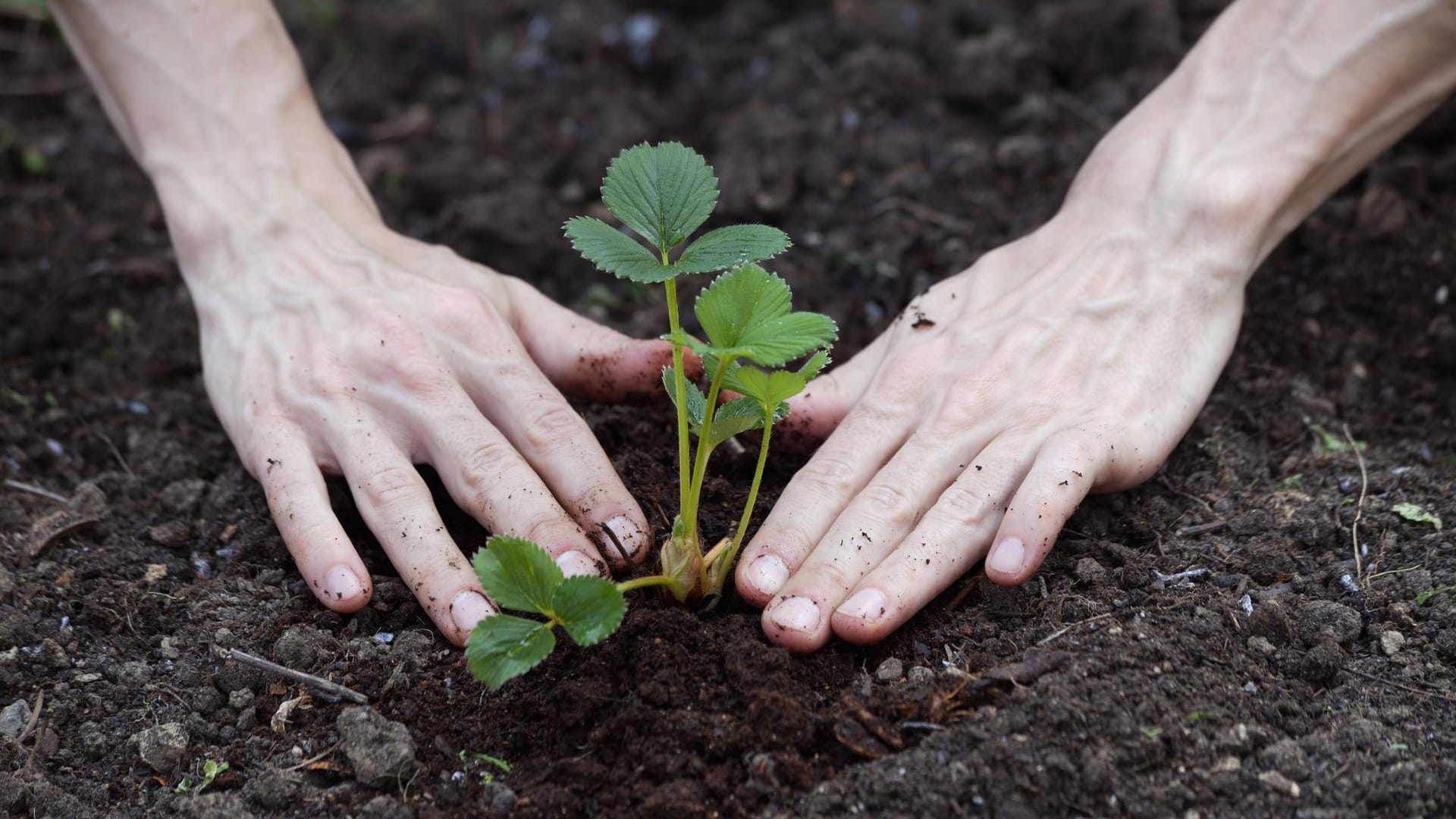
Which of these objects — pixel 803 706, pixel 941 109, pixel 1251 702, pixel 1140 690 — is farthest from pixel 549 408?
pixel 941 109

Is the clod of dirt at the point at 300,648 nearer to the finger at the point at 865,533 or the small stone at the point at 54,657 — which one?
the small stone at the point at 54,657

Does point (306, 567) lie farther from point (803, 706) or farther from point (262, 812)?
point (803, 706)

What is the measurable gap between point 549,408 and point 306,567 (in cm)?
46

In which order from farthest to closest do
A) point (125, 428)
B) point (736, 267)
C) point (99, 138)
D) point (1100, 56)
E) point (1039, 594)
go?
point (99, 138) → point (1100, 56) → point (125, 428) → point (1039, 594) → point (736, 267)

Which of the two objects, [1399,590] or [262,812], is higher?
[1399,590]

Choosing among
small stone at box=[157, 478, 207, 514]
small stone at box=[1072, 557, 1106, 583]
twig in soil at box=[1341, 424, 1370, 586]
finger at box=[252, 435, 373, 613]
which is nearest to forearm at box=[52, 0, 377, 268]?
small stone at box=[157, 478, 207, 514]

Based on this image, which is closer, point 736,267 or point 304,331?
point 736,267

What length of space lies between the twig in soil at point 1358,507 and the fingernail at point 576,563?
121 centimetres

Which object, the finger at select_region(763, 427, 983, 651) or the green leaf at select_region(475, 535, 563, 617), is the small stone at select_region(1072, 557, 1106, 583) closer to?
the finger at select_region(763, 427, 983, 651)

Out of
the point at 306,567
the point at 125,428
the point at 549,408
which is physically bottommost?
the point at 125,428

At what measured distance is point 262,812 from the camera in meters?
1.55

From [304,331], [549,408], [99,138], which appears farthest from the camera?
[99,138]

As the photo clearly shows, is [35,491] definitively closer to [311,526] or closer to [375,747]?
[311,526]

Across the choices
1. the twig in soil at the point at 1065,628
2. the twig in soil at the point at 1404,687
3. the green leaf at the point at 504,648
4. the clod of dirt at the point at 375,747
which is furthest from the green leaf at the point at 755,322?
Result: the twig in soil at the point at 1404,687
